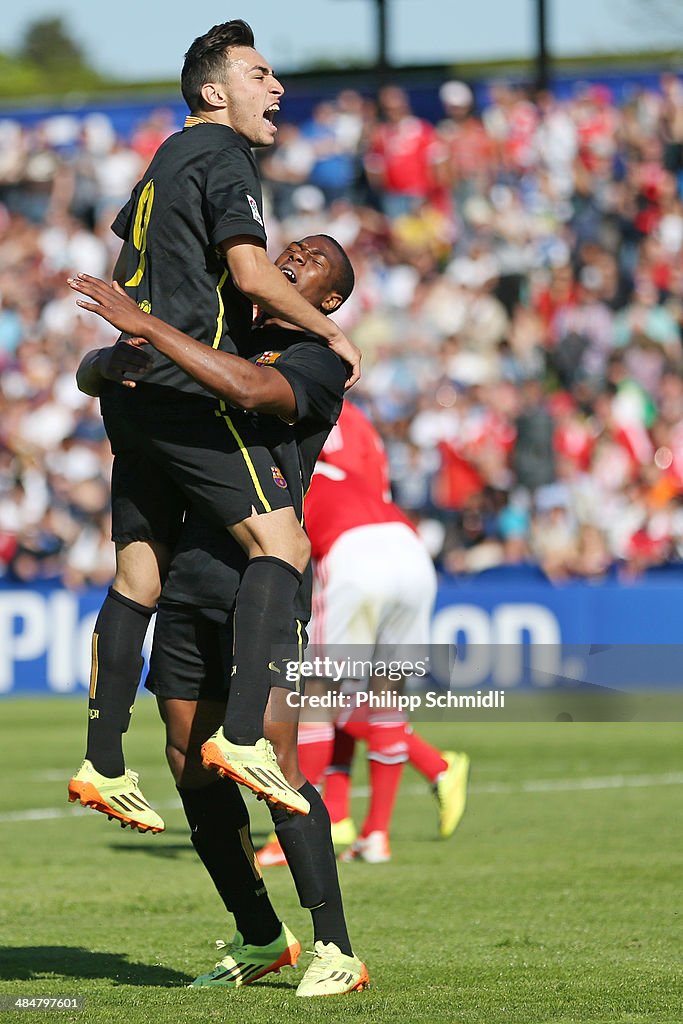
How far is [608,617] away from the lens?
1541 cm

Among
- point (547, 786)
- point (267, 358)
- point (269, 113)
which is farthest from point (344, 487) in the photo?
point (269, 113)

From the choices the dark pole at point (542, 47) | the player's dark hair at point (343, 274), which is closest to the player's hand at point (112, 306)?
the player's dark hair at point (343, 274)

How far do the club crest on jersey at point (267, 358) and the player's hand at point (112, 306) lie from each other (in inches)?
17.2

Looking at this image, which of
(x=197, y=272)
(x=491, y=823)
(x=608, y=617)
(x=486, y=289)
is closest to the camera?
(x=197, y=272)

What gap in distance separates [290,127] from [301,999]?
1709cm

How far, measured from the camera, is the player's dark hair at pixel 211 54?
4.75 metres

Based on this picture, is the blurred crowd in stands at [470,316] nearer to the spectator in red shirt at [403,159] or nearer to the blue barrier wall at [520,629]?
the spectator in red shirt at [403,159]

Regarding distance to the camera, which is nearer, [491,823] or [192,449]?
[192,449]

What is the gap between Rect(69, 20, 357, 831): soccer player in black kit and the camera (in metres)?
4.51

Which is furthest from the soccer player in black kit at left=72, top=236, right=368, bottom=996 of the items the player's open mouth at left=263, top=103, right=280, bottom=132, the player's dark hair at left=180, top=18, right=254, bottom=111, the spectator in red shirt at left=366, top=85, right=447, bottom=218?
the spectator in red shirt at left=366, top=85, right=447, bottom=218

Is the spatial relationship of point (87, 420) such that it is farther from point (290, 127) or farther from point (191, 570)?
point (191, 570)

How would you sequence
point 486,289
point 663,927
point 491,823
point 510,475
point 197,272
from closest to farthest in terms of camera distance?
point 197,272
point 663,927
point 491,823
point 510,475
point 486,289

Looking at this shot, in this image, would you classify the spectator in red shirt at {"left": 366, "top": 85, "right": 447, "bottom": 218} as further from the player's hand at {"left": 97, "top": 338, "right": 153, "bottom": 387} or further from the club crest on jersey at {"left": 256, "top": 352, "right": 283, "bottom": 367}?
the player's hand at {"left": 97, "top": 338, "right": 153, "bottom": 387}

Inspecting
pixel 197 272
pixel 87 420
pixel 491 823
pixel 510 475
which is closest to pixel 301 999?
pixel 197 272
